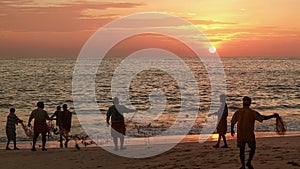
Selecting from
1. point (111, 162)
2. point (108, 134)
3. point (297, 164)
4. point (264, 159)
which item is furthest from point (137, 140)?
point (297, 164)

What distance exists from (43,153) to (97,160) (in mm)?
2556

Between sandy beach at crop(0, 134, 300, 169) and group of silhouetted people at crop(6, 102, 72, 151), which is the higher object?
group of silhouetted people at crop(6, 102, 72, 151)

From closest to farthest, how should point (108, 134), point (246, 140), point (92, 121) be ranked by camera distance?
point (246, 140) < point (108, 134) < point (92, 121)

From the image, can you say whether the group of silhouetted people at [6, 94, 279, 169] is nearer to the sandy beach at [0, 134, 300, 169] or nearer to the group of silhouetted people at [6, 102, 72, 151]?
the group of silhouetted people at [6, 102, 72, 151]

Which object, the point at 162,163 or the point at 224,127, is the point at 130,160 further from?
the point at 224,127

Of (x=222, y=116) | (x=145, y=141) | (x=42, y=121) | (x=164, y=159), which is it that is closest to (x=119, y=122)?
(x=164, y=159)

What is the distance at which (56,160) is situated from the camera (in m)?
12.7

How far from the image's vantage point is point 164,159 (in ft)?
39.7

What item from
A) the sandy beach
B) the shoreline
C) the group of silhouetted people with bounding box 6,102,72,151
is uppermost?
the group of silhouetted people with bounding box 6,102,72,151

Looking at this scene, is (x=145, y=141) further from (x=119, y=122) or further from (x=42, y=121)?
(x=42, y=121)

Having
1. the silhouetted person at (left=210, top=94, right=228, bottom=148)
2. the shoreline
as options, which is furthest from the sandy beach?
the shoreline

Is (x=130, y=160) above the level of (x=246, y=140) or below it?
below

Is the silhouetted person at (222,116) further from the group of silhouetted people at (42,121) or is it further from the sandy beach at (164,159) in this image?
the group of silhouetted people at (42,121)

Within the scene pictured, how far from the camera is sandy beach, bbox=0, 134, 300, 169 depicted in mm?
10732
